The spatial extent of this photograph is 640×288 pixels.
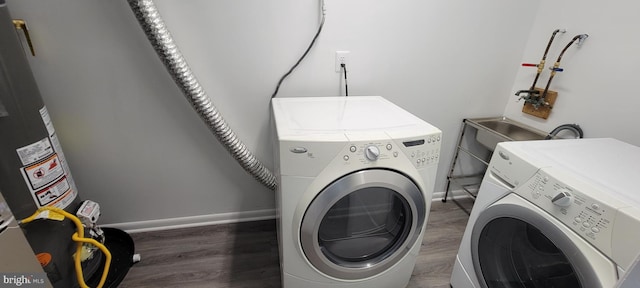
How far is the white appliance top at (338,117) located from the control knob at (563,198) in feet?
1.25

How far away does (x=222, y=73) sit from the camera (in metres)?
1.33

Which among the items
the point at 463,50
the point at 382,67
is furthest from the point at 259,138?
the point at 463,50

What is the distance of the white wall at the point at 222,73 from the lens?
1188mm

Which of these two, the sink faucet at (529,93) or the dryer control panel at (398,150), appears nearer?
the dryer control panel at (398,150)

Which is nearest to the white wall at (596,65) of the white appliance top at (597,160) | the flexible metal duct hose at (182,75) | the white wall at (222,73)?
the white wall at (222,73)

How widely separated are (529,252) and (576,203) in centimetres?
31

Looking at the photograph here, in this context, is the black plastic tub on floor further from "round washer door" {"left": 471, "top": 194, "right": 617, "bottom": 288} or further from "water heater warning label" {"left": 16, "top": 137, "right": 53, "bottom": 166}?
"round washer door" {"left": 471, "top": 194, "right": 617, "bottom": 288}

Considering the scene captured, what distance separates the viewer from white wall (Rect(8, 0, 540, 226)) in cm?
119

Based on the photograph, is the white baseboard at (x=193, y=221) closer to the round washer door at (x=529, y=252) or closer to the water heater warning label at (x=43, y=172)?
the water heater warning label at (x=43, y=172)

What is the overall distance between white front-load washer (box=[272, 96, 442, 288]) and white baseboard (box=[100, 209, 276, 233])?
2.30ft

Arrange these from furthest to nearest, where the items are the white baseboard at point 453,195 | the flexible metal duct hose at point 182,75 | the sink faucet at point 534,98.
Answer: the white baseboard at point 453,195
the sink faucet at point 534,98
the flexible metal duct hose at point 182,75

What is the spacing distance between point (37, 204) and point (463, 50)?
83.9 inches

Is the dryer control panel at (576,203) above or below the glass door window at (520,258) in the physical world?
above

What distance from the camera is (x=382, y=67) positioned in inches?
59.0
